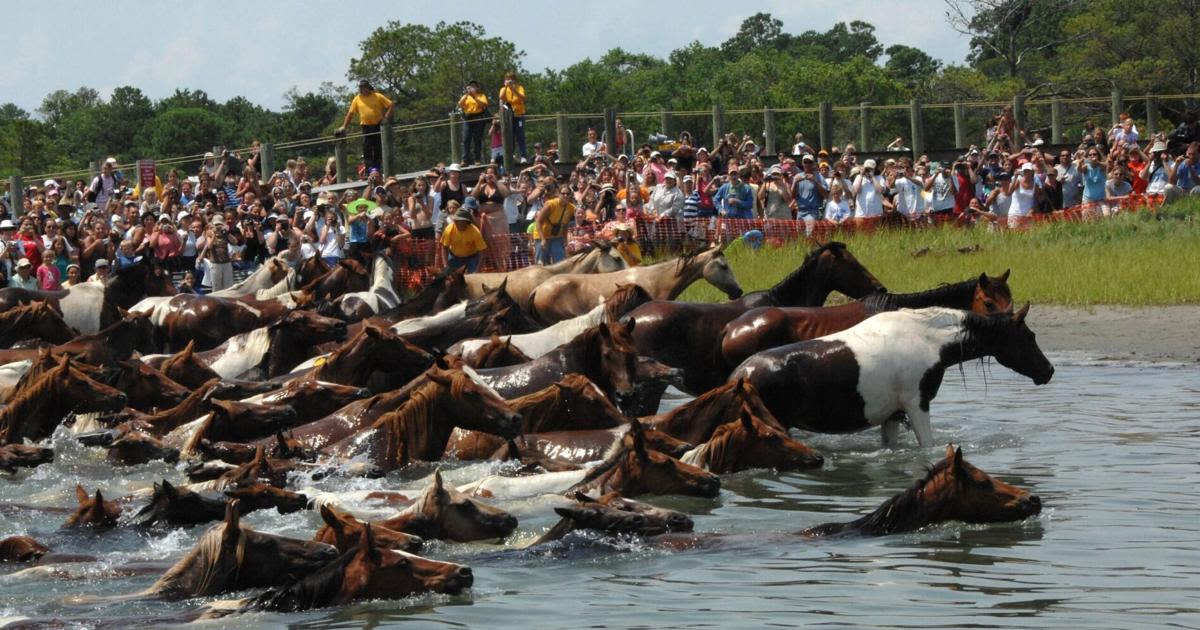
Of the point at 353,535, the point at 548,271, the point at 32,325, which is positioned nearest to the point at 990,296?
the point at 548,271

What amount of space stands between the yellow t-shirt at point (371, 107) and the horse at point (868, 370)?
17.6 meters

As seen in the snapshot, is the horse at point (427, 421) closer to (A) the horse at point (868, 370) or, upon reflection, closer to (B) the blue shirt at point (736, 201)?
(A) the horse at point (868, 370)

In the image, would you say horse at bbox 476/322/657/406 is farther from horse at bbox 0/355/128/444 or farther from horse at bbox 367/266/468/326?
horse at bbox 367/266/468/326

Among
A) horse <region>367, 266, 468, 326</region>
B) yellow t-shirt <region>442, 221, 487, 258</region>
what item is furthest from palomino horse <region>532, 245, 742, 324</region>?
yellow t-shirt <region>442, 221, 487, 258</region>

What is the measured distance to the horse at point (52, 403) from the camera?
1316cm

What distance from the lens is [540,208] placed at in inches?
925

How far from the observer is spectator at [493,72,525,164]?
28.3 metres

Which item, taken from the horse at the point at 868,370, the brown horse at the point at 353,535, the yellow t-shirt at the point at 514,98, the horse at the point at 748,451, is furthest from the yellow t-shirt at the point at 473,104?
the brown horse at the point at 353,535

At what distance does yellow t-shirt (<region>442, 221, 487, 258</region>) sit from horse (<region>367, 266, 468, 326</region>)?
13.2 ft

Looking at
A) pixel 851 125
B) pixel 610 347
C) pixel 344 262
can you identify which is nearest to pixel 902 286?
pixel 344 262

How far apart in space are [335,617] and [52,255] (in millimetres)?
15877

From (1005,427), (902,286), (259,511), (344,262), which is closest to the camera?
(259,511)

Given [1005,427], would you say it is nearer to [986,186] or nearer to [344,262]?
[344,262]

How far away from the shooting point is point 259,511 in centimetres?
1041
